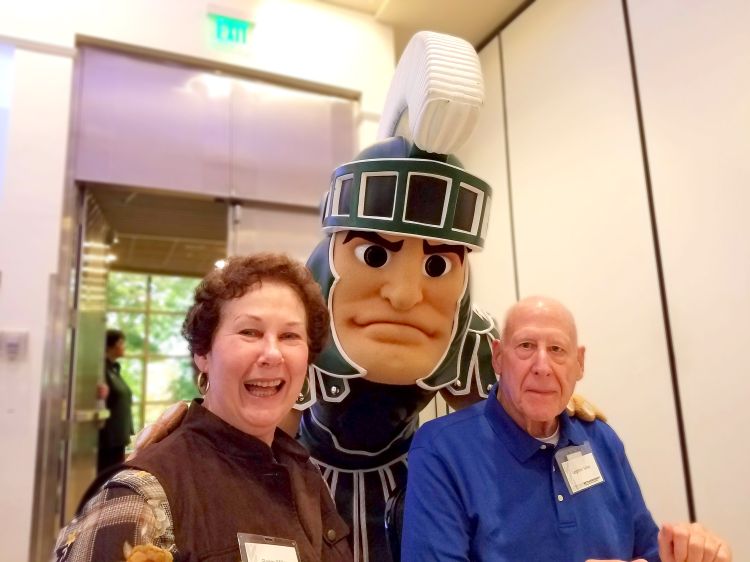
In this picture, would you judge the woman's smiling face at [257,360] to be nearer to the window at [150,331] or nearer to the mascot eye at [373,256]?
the mascot eye at [373,256]

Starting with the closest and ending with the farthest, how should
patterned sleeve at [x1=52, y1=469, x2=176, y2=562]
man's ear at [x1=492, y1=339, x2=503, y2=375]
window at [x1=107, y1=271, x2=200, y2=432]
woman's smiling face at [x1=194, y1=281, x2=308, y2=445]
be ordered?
patterned sleeve at [x1=52, y1=469, x2=176, y2=562] → woman's smiling face at [x1=194, y1=281, x2=308, y2=445] → man's ear at [x1=492, y1=339, x2=503, y2=375] → window at [x1=107, y1=271, x2=200, y2=432]

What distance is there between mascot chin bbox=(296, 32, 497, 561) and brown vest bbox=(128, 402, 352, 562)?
369mm

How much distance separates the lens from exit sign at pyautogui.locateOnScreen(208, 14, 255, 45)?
10.6 ft

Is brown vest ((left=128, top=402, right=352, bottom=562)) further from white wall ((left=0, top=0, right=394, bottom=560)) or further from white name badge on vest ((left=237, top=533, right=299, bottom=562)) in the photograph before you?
white wall ((left=0, top=0, right=394, bottom=560))

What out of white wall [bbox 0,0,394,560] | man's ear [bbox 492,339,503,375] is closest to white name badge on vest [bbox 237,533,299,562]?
man's ear [bbox 492,339,503,375]

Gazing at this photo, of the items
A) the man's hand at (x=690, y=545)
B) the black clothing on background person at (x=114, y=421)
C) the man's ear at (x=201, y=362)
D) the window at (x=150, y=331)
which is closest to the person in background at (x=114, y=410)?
the black clothing on background person at (x=114, y=421)

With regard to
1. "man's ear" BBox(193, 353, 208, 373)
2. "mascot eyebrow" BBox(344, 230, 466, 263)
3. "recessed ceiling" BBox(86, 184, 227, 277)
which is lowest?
"man's ear" BBox(193, 353, 208, 373)

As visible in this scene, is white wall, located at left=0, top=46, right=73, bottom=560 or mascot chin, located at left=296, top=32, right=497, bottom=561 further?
white wall, located at left=0, top=46, right=73, bottom=560

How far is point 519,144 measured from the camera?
136 inches

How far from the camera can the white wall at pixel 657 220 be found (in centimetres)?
216

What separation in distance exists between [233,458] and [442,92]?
73 centimetres

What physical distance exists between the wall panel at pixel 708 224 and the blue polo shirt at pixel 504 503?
1.11 meters

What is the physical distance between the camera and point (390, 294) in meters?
1.34

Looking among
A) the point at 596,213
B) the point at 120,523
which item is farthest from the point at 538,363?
the point at 596,213
